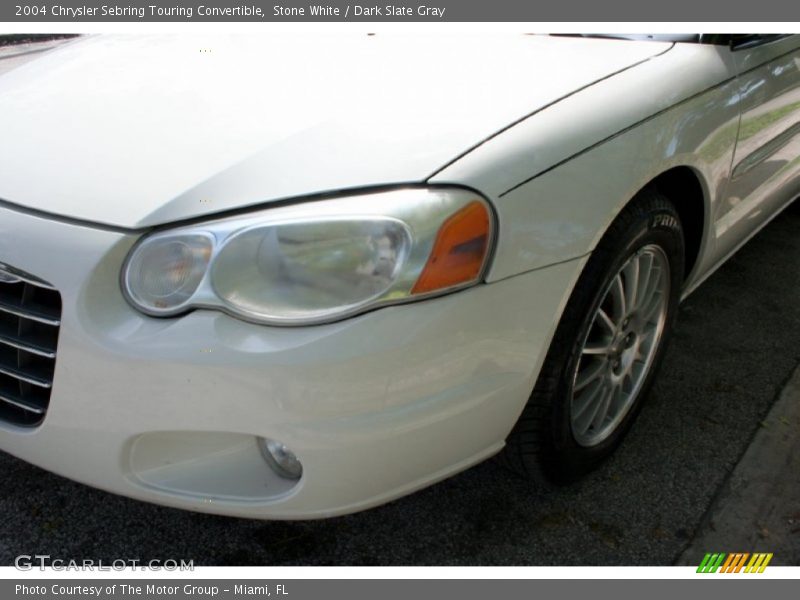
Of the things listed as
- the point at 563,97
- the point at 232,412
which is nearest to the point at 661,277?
the point at 563,97

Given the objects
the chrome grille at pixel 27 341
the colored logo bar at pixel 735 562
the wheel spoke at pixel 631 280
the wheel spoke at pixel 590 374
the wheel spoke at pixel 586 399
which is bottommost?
the colored logo bar at pixel 735 562

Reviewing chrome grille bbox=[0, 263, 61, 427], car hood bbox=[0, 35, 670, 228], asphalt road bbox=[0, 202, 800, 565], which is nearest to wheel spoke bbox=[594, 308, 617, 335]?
asphalt road bbox=[0, 202, 800, 565]

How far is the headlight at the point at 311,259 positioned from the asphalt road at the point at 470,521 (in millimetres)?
752

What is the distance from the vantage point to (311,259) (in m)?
1.39

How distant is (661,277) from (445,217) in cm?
99

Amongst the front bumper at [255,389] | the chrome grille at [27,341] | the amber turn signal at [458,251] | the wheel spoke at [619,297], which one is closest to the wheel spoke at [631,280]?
the wheel spoke at [619,297]

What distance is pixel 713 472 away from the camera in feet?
7.14

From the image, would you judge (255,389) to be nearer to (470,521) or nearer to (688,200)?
(470,521)

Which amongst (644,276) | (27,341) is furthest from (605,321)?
(27,341)

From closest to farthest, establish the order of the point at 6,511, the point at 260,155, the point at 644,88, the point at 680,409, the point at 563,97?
the point at 260,155
the point at 563,97
the point at 644,88
the point at 6,511
the point at 680,409

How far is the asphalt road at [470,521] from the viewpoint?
72.3 inches

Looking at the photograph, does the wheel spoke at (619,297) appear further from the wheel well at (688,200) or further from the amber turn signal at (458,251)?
the amber turn signal at (458,251)

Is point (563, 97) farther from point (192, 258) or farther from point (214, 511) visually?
point (214, 511)

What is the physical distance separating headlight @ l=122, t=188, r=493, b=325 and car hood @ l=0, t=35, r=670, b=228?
0.17 ft
